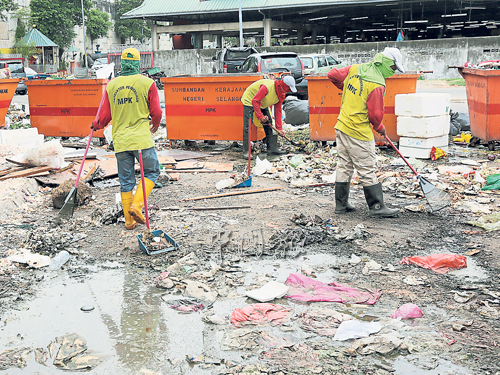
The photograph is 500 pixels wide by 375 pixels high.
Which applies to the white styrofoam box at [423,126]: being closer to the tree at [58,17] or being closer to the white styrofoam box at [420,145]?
the white styrofoam box at [420,145]

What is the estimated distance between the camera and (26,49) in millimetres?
40656

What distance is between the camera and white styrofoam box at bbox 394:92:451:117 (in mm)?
8491

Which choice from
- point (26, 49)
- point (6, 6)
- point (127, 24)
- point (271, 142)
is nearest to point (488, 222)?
point (271, 142)

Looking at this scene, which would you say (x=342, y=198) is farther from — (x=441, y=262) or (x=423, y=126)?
(x=423, y=126)

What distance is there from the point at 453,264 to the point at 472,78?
6.11 meters

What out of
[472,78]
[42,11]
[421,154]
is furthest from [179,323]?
[42,11]

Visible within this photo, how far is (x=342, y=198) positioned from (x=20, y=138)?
5900 millimetres

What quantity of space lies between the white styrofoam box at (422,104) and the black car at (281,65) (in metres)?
8.20

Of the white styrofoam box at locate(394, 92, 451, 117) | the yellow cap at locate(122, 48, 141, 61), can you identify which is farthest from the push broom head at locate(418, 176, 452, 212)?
the yellow cap at locate(122, 48, 141, 61)

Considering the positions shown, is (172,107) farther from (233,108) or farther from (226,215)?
(226,215)

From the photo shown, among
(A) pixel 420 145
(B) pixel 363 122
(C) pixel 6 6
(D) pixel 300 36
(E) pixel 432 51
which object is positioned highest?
(C) pixel 6 6

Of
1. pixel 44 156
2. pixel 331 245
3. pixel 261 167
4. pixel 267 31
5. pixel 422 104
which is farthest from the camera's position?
pixel 267 31

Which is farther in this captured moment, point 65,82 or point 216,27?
point 216,27

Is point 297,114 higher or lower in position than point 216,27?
lower
